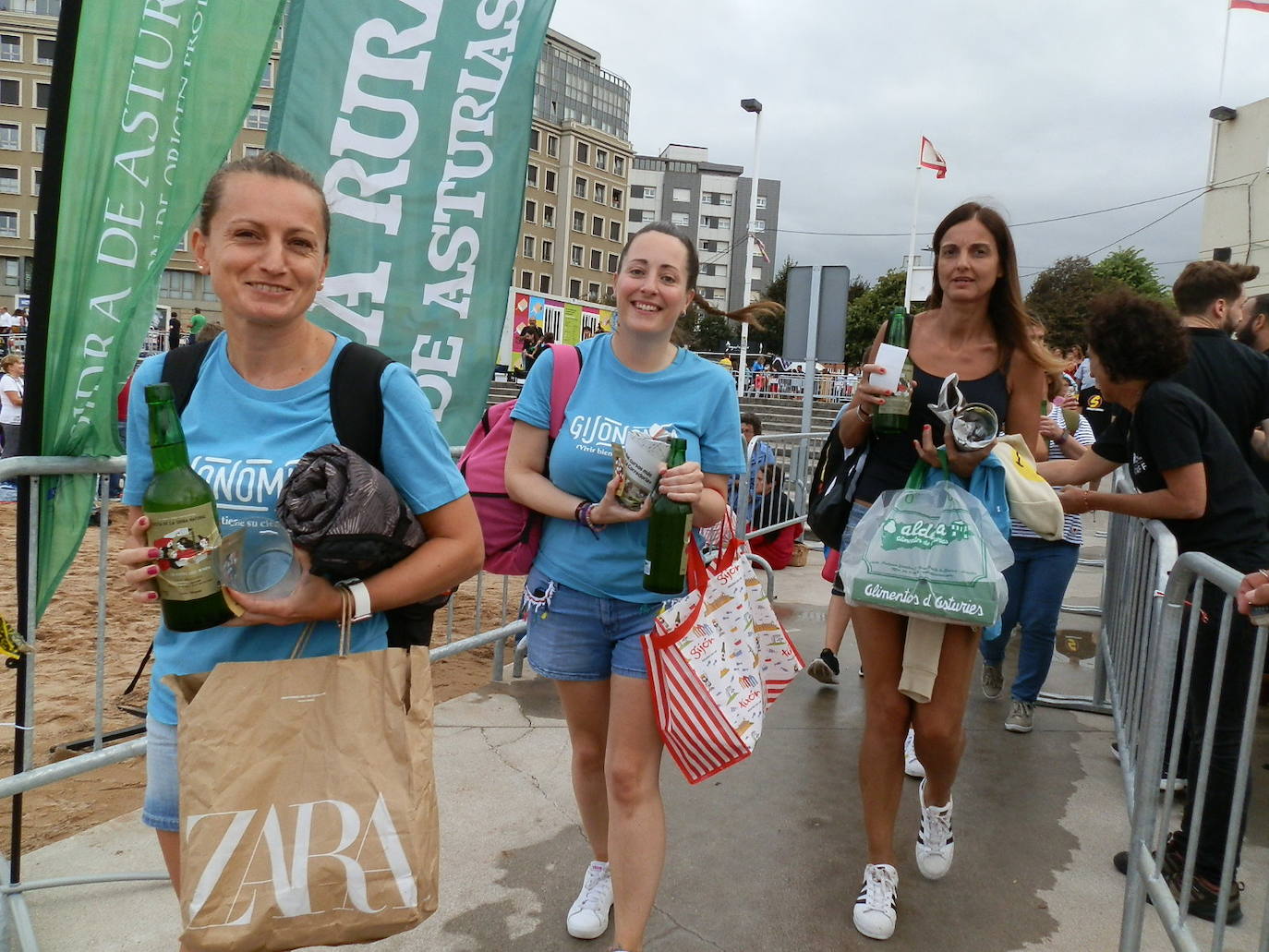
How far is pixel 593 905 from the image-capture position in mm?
2758

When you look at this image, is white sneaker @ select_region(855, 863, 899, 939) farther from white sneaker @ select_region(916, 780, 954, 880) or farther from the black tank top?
the black tank top

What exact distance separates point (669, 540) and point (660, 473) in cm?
20

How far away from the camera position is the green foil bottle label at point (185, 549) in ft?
5.17

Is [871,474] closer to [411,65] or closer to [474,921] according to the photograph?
[474,921]

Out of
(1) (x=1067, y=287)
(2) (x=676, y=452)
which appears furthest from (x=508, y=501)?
(1) (x=1067, y=287)

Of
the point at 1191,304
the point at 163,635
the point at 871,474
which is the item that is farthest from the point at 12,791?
the point at 1191,304

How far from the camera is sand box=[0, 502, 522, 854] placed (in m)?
3.65

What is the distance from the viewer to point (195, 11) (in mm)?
2639

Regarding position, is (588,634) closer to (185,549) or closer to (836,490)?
(836,490)

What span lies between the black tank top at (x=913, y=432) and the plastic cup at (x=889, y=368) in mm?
184

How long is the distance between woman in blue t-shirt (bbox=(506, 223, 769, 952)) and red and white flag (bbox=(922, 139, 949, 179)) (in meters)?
24.4

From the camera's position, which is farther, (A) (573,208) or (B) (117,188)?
(A) (573,208)

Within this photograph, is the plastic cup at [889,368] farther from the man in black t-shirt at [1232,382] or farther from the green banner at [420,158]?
the green banner at [420,158]

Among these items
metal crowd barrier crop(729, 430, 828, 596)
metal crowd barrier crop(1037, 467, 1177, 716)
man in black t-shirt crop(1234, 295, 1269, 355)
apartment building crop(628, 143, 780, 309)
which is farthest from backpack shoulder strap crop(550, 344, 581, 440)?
apartment building crop(628, 143, 780, 309)
